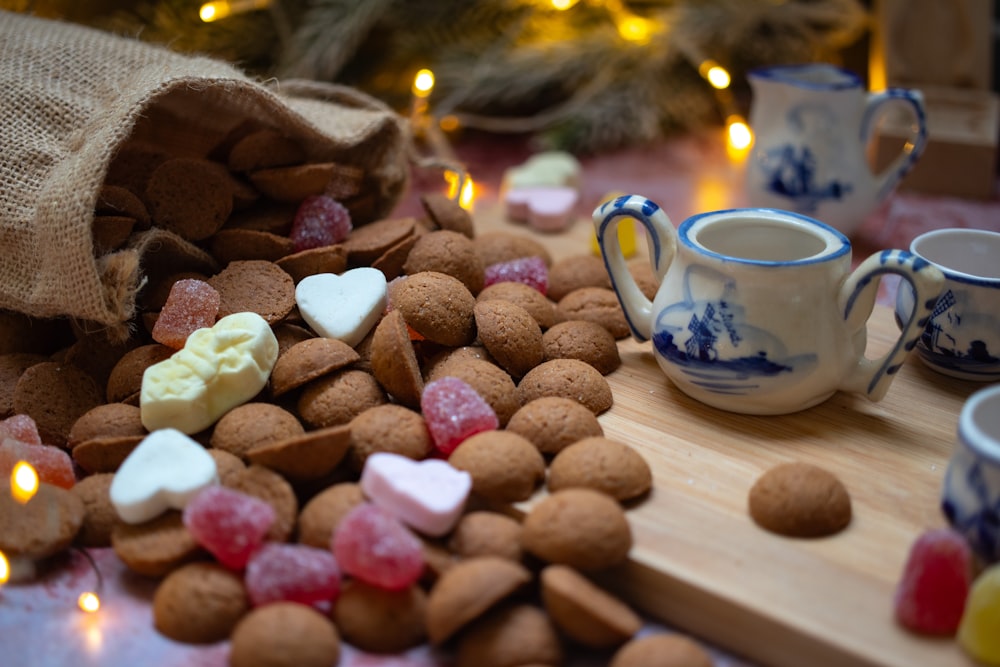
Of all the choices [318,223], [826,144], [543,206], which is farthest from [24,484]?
[826,144]

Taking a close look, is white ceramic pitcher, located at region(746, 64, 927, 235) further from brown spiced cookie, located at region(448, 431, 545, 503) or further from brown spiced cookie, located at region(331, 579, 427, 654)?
brown spiced cookie, located at region(331, 579, 427, 654)

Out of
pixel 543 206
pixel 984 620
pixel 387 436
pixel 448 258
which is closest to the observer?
pixel 984 620

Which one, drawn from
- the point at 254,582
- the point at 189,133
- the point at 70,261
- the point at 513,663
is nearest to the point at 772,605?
the point at 513,663

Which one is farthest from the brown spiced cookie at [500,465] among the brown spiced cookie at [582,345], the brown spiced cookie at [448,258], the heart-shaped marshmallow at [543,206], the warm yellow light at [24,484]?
the heart-shaped marshmallow at [543,206]

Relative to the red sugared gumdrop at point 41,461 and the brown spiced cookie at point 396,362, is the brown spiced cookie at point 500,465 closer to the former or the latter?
the brown spiced cookie at point 396,362

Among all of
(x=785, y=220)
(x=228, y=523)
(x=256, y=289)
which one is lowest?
(x=228, y=523)

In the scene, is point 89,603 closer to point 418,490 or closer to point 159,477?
point 159,477

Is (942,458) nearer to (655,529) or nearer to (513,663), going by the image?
(655,529)
